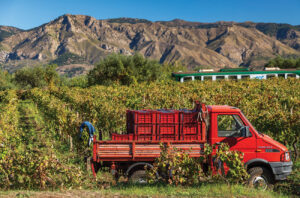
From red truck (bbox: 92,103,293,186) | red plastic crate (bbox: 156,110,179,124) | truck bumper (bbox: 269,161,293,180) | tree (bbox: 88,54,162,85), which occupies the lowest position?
truck bumper (bbox: 269,161,293,180)

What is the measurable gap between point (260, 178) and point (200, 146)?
6.03 ft

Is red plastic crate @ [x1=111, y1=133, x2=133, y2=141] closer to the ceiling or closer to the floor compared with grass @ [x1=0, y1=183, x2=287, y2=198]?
closer to the ceiling

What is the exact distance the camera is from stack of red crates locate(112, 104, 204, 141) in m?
8.66

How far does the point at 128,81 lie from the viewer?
52.9 metres

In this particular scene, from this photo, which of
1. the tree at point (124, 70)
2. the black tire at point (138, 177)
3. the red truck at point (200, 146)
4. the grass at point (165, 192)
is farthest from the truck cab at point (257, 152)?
the tree at point (124, 70)

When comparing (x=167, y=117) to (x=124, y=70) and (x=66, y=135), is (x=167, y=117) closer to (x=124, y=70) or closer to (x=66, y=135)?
(x=66, y=135)

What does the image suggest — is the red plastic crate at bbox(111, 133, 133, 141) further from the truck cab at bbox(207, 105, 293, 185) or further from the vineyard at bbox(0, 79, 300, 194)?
the truck cab at bbox(207, 105, 293, 185)

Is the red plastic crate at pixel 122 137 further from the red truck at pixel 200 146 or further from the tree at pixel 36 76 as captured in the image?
the tree at pixel 36 76

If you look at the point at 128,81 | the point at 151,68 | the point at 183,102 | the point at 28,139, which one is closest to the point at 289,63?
the point at 151,68

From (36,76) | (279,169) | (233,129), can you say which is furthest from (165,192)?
(36,76)

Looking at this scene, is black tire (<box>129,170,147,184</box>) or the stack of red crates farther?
the stack of red crates

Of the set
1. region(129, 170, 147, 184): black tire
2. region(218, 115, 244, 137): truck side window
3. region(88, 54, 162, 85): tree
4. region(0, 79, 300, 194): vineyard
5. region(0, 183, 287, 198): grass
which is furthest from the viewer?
region(88, 54, 162, 85): tree

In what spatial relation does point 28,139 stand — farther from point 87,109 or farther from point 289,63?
point 289,63

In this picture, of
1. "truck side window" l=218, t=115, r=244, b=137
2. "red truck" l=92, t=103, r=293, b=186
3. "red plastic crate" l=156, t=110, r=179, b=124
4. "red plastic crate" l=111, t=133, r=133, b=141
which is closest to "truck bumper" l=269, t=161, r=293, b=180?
"red truck" l=92, t=103, r=293, b=186
